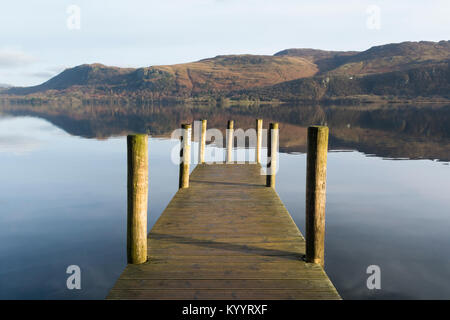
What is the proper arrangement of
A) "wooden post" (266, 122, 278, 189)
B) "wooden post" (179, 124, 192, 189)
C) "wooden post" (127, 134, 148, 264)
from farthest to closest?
"wooden post" (266, 122, 278, 189), "wooden post" (179, 124, 192, 189), "wooden post" (127, 134, 148, 264)

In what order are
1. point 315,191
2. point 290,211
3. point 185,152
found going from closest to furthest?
point 315,191 < point 185,152 < point 290,211

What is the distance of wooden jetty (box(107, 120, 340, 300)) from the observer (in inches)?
190

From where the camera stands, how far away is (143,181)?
5.53 metres

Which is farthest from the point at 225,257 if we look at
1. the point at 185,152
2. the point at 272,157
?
the point at 272,157

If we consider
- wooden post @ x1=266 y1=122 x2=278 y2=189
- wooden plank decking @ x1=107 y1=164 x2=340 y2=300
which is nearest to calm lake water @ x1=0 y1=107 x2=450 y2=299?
wooden post @ x1=266 y1=122 x2=278 y2=189

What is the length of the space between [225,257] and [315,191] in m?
1.89

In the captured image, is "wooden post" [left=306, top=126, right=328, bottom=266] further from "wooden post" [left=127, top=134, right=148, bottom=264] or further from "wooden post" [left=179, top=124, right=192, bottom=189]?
"wooden post" [left=179, top=124, right=192, bottom=189]

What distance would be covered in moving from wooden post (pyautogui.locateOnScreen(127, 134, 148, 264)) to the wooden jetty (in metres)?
0.05

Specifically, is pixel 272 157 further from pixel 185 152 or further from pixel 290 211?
pixel 185 152

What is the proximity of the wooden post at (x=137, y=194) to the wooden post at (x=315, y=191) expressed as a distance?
2679 mm

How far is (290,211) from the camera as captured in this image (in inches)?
506

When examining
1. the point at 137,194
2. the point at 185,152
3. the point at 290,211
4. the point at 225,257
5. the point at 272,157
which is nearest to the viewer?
the point at 137,194

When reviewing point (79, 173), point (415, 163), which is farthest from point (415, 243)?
point (79, 173)
